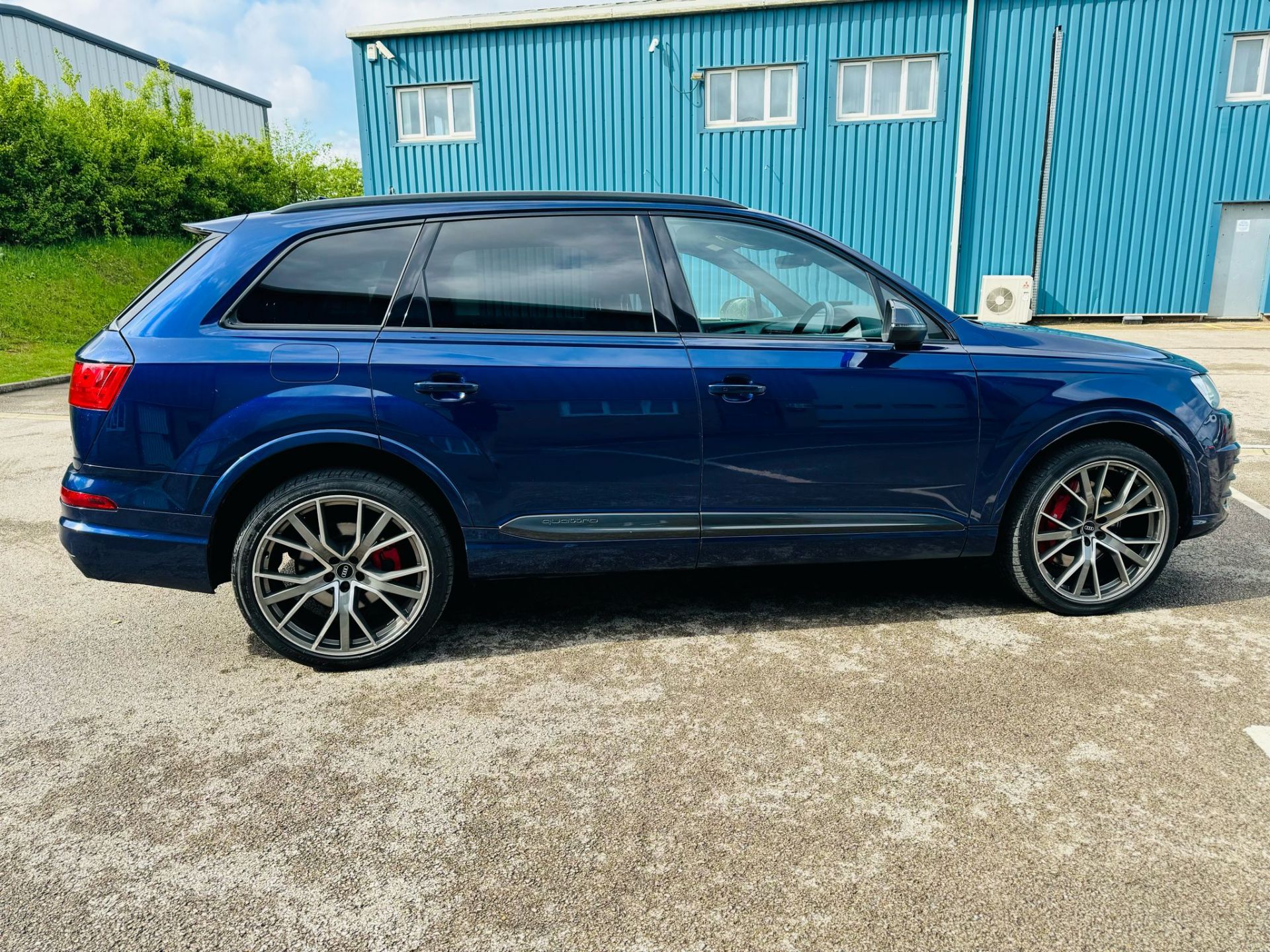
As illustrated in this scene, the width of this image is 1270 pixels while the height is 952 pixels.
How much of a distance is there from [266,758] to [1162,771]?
2707 millimetres

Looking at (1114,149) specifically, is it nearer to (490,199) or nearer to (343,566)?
(490,199)

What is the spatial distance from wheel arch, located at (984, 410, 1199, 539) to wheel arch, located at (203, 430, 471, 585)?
2.23 meters

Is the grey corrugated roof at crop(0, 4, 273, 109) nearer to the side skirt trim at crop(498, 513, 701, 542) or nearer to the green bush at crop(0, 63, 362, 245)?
the green bush at crop(0, 63, 362, 245)

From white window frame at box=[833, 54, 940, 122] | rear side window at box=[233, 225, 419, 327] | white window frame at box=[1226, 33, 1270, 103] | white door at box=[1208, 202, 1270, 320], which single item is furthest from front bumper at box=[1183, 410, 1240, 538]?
white window frame at box=[1226, 33, 1270, 103]

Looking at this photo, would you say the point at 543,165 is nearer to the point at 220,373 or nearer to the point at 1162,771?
the point at 220,373

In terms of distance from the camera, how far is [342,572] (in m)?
3.39

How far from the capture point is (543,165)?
17.6m

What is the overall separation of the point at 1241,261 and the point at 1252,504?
44.6ft

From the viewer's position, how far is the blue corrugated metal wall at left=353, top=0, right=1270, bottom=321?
15828 millimetres

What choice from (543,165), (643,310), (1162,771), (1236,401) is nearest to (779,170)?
(543,165)

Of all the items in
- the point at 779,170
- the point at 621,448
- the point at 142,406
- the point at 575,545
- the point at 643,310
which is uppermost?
the point at 779,170

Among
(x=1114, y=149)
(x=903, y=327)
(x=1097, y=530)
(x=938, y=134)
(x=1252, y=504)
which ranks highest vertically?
(x=938, y=134)

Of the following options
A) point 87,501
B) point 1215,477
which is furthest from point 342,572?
point 1215,477

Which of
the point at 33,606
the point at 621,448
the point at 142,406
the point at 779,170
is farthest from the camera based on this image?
the point at 779,170
